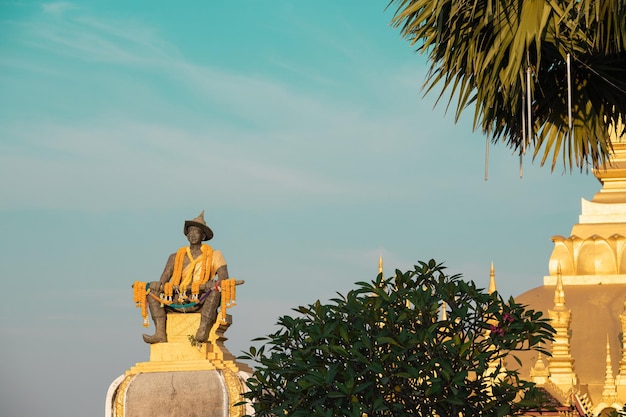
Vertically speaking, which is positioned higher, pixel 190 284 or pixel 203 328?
pixel 190 284

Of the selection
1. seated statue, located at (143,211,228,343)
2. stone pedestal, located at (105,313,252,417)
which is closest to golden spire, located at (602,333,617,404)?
stone pedestal, located at (105,313,252,417)

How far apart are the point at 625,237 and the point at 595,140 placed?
18505 millimetres

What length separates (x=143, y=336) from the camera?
21.3 m

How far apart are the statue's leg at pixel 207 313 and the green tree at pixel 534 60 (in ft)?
28.5

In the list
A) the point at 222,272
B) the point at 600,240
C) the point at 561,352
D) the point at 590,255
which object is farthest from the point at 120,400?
the point at 600,240

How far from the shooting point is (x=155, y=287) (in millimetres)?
21234

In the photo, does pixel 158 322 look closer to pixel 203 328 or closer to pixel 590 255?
pixel 203 328

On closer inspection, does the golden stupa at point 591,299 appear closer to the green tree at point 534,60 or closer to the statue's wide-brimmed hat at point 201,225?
the statue's wide-brimmed hat at point 201,225

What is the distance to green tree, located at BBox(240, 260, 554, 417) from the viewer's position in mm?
12125

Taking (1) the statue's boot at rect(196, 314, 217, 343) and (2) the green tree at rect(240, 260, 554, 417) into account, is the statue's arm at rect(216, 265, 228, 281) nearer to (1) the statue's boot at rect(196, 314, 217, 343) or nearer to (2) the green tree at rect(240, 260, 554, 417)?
(1) the statue's boot at rect(196, 314, 217, 343)

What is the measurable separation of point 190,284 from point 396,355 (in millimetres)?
9337

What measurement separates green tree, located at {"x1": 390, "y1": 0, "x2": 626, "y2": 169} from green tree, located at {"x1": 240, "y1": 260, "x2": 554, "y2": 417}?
1.56 metres

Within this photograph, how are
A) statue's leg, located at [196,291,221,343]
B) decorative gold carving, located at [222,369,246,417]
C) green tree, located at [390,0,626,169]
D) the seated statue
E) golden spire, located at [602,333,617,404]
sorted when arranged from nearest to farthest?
green tree, located at [390,0,626,169] → decorative gold carving, located at [222,369,246,417] → statue's leg, located at [196,291,221,343] → the seated statue → golden spire, located at [602,333,617,404]

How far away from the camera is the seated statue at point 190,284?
822 inches
